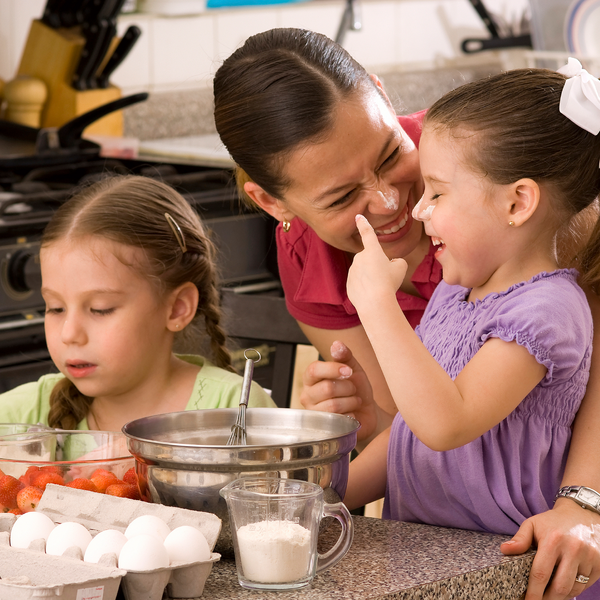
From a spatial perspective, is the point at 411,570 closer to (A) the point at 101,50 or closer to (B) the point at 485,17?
(A) the point at 101,50

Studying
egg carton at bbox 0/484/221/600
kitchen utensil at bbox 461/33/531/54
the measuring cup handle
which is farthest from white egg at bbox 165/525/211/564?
kitchen utensil at bbox 461/33/531/54

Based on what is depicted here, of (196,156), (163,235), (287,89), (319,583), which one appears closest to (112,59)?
(196,156)

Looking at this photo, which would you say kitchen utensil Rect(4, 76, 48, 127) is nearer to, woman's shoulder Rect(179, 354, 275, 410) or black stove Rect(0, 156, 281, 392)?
black stove Rect(0, 156, 281, 392)

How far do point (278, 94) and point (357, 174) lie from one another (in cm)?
17

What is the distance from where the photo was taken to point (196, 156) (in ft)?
9.42

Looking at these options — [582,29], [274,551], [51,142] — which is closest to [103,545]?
[274,551]

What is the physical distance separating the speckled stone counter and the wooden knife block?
2.30 m

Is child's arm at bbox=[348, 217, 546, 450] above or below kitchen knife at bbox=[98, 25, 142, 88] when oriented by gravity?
below

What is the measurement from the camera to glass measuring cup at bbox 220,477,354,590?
753mm

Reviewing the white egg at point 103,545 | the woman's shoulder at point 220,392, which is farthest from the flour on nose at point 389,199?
the white egg at point 103,545

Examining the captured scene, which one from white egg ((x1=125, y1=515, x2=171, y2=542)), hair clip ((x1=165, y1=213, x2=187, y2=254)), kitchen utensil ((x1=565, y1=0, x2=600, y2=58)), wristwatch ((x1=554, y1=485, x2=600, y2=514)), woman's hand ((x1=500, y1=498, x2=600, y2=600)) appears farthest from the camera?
kitchen utensil ((x1=565, y1=0, x2=600, y2=58))

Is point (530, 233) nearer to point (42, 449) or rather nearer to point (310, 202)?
point (310, 202)

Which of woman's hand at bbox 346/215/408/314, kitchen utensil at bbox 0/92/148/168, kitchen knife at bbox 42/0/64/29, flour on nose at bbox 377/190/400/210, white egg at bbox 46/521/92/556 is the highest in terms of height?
kitchen knife at bbox 42/0/64/29

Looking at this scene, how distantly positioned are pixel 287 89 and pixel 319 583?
747 mm
